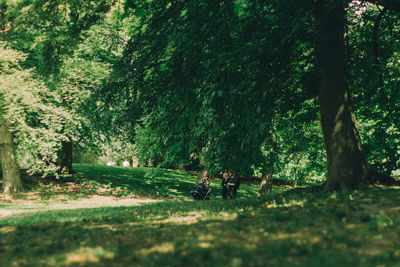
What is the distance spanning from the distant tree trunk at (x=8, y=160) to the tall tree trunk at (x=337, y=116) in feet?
56.3

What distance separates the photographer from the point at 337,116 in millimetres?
8562

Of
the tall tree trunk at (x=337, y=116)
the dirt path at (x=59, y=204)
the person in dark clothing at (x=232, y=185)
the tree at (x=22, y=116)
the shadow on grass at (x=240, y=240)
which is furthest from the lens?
the dirt path at (x=59, y=204)

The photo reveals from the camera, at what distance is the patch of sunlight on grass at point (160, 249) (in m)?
4.18

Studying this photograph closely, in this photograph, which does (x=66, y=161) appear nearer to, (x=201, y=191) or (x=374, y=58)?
(x=201, y=191)

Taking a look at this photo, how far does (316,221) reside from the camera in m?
5.29

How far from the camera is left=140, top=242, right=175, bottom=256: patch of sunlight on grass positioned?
418cm

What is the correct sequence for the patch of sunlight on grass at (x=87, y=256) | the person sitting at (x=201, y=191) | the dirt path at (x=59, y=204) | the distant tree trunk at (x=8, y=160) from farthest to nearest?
the distant tree trunk at (x=8, y=160) → the person sitting at (x=201, y=191) → the dirt path at (x=59, y=204) → the patch of sunlight on grass at (x=87, y=256)

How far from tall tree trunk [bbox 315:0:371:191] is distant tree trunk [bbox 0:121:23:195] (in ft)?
56.3

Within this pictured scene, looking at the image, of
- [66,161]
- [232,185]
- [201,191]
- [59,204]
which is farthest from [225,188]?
[66,161]

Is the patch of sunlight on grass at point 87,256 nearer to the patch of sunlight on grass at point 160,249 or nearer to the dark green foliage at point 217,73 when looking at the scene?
the patch of sunlight on grass at point 160,249

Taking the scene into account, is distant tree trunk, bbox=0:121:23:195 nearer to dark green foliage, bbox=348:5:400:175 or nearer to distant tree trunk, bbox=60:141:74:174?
distant tree trunk, bbox=60:141:74:174

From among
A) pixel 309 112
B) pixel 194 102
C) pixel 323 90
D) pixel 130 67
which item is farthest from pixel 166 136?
pixel 309 112

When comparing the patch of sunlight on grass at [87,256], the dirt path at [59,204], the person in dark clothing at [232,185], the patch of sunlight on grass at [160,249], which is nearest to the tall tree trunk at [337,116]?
the patch of sunlight on grass at [160,249]

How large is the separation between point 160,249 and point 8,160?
18306mm
